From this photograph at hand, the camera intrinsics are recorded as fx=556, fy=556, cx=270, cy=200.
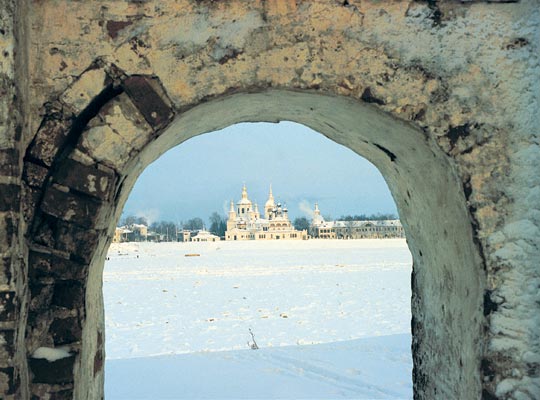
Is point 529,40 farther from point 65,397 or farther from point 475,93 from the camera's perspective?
point 65,397

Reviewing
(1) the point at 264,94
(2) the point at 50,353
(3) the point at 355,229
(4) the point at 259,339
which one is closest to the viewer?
(2) the point at 50,353

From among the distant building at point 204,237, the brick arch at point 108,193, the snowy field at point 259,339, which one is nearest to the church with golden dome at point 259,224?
the distant building at point 204,237

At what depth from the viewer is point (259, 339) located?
7.32 meters

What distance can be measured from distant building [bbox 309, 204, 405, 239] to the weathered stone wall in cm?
6801

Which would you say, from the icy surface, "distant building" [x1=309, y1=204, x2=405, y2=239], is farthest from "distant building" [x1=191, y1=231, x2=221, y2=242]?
the icy surface

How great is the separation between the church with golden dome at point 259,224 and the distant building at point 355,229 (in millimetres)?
3847

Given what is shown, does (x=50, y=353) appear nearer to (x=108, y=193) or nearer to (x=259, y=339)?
(x=108, y=193)

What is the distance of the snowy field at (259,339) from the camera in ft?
16.6

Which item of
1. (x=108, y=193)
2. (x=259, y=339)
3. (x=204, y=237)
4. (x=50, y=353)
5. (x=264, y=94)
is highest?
(x=204, y=237)

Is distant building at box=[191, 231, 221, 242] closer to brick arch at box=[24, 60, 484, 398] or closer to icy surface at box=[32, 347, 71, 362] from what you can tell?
brick arch at box=[24, 60, 484, 398]

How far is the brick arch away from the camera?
205cm

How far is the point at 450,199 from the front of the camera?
232cm

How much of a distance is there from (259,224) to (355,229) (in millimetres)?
13017

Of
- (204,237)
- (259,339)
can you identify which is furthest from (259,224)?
(259,339)
